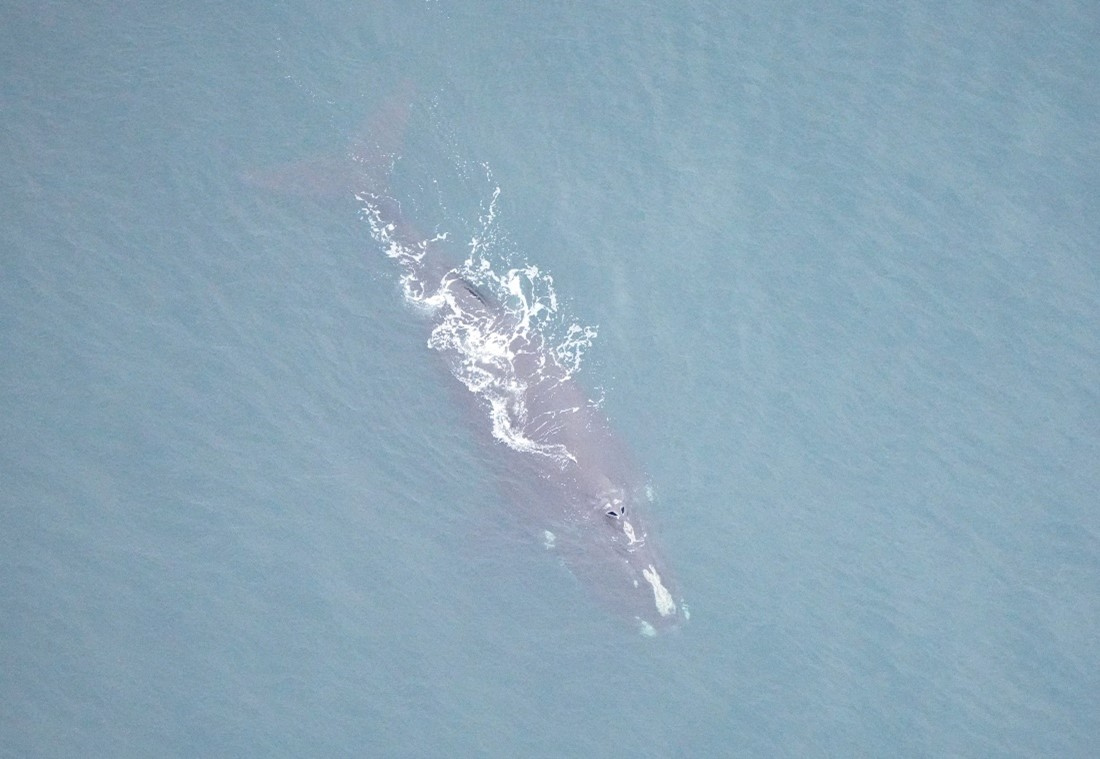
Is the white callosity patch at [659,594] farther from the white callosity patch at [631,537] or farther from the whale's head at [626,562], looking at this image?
the white callosity patch at [631,537]

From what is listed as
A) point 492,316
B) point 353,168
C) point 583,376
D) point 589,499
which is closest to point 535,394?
point 583,376

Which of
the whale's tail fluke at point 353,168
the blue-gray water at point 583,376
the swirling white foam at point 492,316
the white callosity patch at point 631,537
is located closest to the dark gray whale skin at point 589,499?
the white callosity patch at point 631,537

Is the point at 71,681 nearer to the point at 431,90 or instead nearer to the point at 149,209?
the point at 149,209

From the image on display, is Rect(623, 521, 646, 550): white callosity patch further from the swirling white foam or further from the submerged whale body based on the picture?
the swirling white foam

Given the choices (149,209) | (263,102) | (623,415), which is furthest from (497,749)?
(263,102)

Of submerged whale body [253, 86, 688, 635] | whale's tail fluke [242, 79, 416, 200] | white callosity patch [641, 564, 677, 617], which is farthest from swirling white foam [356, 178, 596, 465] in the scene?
white callosity patch [641, 564, 677, 617]

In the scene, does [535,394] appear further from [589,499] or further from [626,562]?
[626,562]

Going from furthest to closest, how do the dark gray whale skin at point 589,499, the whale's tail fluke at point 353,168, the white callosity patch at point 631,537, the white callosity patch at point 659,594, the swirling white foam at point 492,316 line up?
the whale's tail fluke at point 353,168 < the swirling white foam at point 492,316 < the white callosity patch at point 631,537 < the dark gray whale skin at point 589,499 < the white callosity patch at point 659,594

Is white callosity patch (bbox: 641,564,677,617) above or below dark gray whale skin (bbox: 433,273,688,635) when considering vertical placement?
below
